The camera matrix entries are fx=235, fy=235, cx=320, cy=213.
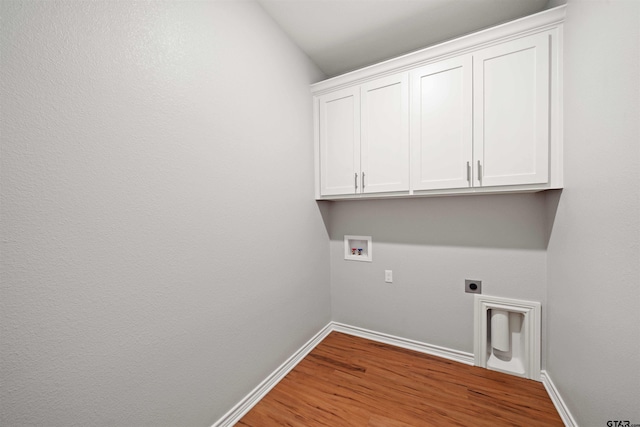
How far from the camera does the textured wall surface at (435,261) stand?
176 cm

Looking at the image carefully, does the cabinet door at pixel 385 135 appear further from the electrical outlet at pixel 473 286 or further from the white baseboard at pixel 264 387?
the white baseboard at pixel 264 387

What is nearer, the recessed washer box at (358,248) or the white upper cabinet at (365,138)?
the white upper cabinet at (365,138)

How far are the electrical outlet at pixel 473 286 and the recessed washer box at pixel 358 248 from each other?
0.81 metres

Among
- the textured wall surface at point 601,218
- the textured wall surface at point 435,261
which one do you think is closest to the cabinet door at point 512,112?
the textured wall surface at point 601,218

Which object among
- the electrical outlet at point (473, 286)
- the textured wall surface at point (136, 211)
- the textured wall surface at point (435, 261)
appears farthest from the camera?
the electrical outlet at point (473, 286)

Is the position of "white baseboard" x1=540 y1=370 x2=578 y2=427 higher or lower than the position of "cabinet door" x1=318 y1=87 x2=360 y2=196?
lower

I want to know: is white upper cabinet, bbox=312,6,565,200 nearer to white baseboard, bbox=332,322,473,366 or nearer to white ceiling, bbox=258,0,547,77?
white ceiling, bbox=258,0,547,77

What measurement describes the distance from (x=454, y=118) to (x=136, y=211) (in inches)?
77.5

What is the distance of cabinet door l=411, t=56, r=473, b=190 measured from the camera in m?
1.63

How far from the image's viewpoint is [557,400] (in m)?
1.47

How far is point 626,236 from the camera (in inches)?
35.7

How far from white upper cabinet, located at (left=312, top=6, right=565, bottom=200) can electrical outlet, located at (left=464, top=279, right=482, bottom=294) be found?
78 cm

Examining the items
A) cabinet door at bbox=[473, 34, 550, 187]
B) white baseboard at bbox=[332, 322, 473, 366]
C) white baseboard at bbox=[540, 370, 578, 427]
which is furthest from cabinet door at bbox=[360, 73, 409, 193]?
white baseboard at bbox=[540, 370, 578, 427]

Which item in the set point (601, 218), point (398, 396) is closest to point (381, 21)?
point (601, 218)
